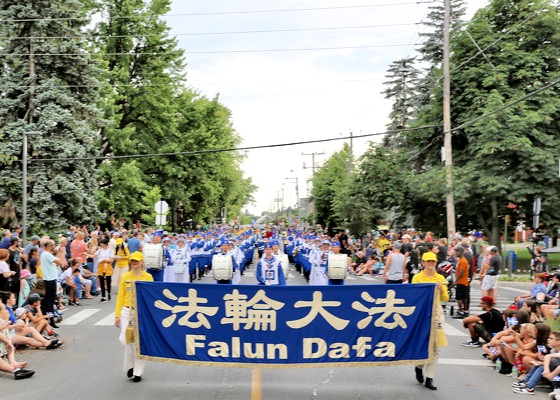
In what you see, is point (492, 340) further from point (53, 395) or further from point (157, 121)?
point (157, 121)

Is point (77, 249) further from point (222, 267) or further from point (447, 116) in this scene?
point (447, 116)

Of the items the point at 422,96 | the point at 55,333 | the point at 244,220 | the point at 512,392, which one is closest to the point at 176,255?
the point at 55,333

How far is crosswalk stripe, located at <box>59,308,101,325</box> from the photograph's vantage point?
15.1 meters

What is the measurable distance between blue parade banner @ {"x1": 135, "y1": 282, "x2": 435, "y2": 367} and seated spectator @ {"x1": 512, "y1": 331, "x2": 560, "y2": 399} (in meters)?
1.71

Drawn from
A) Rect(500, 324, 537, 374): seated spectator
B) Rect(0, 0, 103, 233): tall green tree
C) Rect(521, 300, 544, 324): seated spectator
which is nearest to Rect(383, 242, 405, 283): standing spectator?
Rect(521, 300, 544, 324): seated spectator

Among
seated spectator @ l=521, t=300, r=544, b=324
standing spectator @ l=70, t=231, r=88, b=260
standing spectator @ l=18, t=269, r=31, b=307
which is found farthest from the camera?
standing spectator @ l=70, t=231, r=88, b=260

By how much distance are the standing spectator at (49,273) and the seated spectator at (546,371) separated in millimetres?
9390

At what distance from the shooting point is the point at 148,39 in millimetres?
42938

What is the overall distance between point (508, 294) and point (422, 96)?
25.2 m

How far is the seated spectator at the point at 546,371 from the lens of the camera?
9.07 meters

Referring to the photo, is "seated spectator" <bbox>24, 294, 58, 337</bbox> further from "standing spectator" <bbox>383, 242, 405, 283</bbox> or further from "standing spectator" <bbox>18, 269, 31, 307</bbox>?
"standing spectator" <bbox>383, 242, 405, 283</bbox>

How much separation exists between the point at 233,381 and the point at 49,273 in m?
6.00

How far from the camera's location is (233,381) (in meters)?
9.66

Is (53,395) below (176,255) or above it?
below
